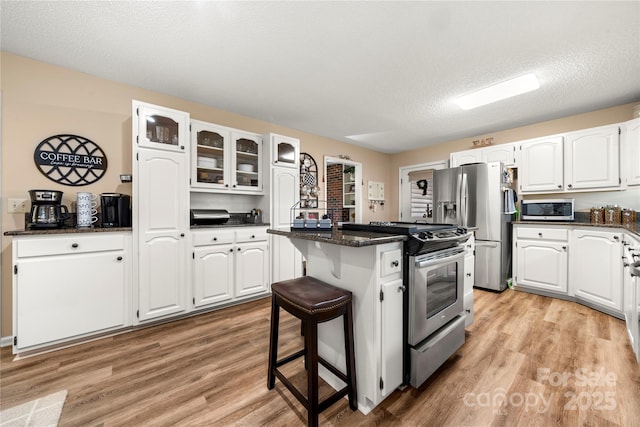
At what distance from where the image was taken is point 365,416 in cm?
139

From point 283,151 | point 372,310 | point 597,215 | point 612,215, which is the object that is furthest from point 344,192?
point 372,310

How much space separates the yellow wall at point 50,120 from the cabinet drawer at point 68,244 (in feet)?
1.53

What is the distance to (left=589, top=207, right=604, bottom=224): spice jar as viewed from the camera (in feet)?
10.2

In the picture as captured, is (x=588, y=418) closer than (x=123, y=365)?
Yes

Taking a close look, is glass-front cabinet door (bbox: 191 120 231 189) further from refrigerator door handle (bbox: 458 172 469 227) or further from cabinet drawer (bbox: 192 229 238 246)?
refrigerator door handle (bbox: 458 172 469 227)

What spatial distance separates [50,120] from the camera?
2.29m

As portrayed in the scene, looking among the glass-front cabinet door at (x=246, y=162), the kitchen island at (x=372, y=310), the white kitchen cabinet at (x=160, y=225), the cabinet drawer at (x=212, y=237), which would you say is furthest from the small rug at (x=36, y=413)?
the glass-front cabinet door at (x=246, y=162)

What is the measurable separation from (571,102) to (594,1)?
1.97 meters

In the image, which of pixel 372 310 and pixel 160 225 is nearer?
pixel 372 310

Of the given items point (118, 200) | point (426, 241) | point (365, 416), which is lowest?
point (365, 416)

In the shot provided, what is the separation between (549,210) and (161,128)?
4834mm

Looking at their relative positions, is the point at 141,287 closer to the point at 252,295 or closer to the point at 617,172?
the point at 252,295

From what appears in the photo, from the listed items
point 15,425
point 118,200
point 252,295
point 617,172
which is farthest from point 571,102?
point 15,425

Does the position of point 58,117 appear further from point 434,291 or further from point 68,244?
point 434,291
